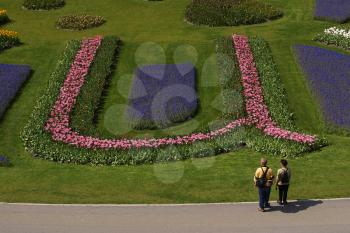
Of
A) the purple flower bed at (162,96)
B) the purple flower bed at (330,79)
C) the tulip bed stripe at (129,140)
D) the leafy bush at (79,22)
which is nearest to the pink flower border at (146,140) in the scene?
the tulip bed stripe at (129,140)

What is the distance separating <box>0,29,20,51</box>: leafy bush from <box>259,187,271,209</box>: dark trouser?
24.2 m

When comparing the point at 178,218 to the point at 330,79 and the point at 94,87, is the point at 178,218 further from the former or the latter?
the point at 330,79

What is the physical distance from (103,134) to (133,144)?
2.52 metres

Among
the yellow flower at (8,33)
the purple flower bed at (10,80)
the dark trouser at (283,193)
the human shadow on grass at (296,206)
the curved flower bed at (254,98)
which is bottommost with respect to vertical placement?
the purple flower bed at (10,80)

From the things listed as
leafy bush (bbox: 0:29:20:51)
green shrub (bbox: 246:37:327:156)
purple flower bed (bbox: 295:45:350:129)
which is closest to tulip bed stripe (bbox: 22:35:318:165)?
green shrub (bbox: 246:37:327:156)

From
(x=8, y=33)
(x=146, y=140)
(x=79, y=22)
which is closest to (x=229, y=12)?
(x=79, y=22)

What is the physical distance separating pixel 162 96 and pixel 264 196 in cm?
1258

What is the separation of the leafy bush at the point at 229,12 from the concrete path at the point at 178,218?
22834mm

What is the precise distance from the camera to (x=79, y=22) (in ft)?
138

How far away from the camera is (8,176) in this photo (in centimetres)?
2367

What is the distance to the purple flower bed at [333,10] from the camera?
4125 centimetres

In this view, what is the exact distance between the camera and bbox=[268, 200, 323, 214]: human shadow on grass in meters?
20.2

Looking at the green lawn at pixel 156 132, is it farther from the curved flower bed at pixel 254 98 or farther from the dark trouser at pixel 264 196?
the curved flower bed at pixel 254 98

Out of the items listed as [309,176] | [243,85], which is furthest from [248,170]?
[243,85]
